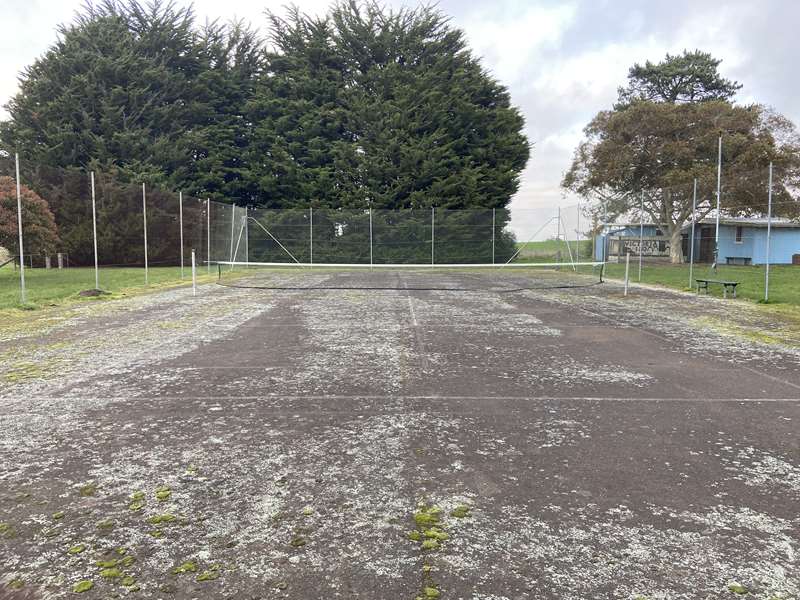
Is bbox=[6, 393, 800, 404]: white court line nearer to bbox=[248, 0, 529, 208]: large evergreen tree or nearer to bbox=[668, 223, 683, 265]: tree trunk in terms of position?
bbox=[248, 0, 529, 208]: large evergreen tree

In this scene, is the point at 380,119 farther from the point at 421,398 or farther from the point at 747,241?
the point at 421,398

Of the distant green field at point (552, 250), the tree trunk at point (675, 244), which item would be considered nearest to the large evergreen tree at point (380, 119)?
the distant green field at point (552, 250)

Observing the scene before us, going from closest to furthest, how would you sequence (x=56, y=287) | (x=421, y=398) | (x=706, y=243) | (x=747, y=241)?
1. (x=421, y=398)
2. (x=56, y=287)
3. (x=747, y=241)
4. (x=706, y=243)

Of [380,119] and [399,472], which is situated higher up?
[380,119]

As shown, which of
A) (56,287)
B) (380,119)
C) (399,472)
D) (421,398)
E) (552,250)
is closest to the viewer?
(399,472)

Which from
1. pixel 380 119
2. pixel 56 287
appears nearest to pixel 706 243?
pixel 380 119

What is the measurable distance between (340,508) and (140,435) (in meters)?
1.64

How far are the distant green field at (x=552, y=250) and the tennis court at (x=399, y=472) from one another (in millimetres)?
17172

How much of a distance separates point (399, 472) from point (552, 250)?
2402 centimetres

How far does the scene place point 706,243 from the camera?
114 feet

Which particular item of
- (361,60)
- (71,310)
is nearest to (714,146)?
(361,60)

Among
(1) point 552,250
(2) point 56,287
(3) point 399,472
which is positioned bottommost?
(3) point 399,472

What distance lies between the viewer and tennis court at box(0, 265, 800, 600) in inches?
84.8

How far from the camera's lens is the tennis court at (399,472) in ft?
7.07
